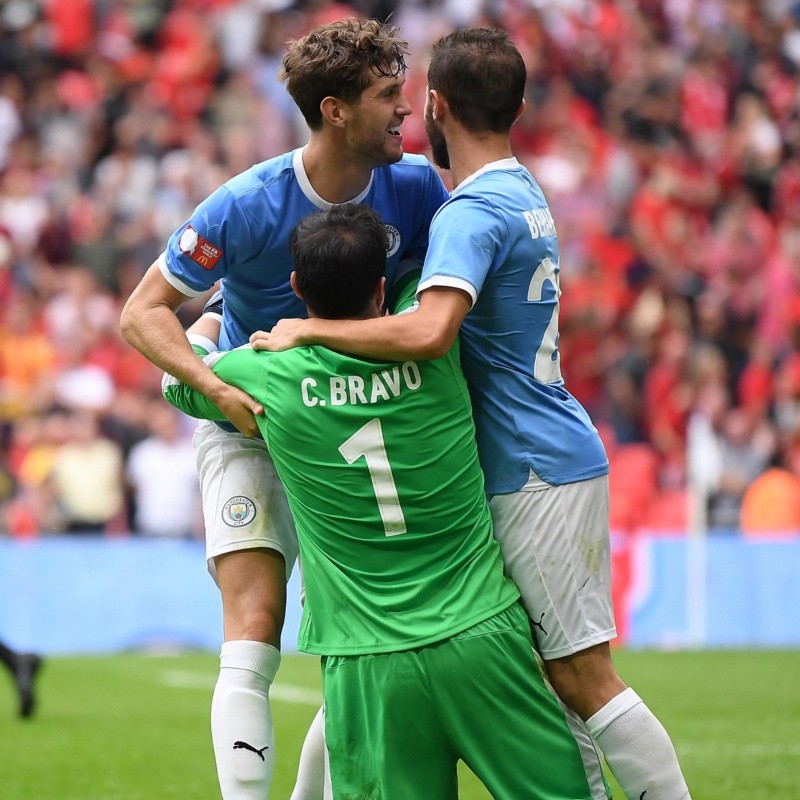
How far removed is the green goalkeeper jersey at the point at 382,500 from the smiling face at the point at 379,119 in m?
0.89

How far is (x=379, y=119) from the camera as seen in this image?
4.68 metres

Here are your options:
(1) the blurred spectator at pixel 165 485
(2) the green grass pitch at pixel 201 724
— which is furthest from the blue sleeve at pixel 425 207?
(1) the blurred spectator at pixel 165 485

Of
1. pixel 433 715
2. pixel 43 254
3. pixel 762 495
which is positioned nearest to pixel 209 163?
pixel 43 254

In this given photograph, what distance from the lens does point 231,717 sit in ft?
14.8

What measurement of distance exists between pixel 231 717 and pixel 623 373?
9856mm

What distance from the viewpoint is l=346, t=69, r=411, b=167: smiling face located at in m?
4.68

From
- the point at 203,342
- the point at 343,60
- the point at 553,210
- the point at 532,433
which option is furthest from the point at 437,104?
the point at 553,210

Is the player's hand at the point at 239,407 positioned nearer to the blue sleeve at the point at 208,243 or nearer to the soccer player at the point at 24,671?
the blue sleeve at the point at 208,243

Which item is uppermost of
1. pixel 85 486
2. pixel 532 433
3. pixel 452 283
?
pixel 452 283

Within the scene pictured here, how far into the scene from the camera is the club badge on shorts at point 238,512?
4.73 meters

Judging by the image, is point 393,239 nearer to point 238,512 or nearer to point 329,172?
point 329,172

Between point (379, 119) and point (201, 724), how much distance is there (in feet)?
15.6

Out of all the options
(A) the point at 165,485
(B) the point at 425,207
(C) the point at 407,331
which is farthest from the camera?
→ (A) the point at 165,485

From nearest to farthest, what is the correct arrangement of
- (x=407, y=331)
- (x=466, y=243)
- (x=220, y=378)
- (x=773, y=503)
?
(x=407, y=331) → (x=466, y=243) → (x=220, y=378) → (x=773, y=503)
